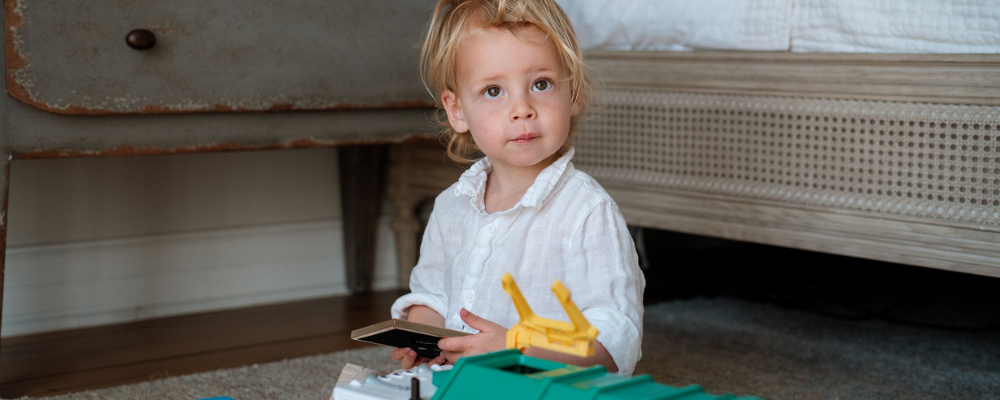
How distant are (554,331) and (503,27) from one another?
0.36 meters

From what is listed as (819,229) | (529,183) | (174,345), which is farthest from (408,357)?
(174,345)

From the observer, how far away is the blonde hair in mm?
877

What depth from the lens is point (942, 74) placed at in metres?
1.01

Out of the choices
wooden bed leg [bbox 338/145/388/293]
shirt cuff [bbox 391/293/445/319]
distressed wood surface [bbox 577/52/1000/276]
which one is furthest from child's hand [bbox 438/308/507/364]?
wooden bed leg [bbox 338/145/388/293]

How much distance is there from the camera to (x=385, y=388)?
67 cm

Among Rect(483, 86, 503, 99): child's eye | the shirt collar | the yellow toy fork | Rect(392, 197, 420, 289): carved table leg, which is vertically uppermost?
Rect(483, 86, 503, 99): child's eye

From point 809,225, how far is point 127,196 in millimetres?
1136

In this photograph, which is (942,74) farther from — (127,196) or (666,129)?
(127,196)

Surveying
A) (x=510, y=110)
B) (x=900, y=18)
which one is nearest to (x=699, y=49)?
(x=900, y=18)

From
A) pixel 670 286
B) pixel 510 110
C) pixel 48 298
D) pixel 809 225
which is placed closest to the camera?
pixel 510 110

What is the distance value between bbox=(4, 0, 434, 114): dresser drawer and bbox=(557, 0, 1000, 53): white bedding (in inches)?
11.8

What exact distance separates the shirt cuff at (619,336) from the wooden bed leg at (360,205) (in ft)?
3.38

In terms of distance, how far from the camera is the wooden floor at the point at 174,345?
123 cm

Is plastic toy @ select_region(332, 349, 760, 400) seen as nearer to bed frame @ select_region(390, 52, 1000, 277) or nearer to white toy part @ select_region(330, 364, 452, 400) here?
white toy part @ select_region(330, 364, 452, 400)
